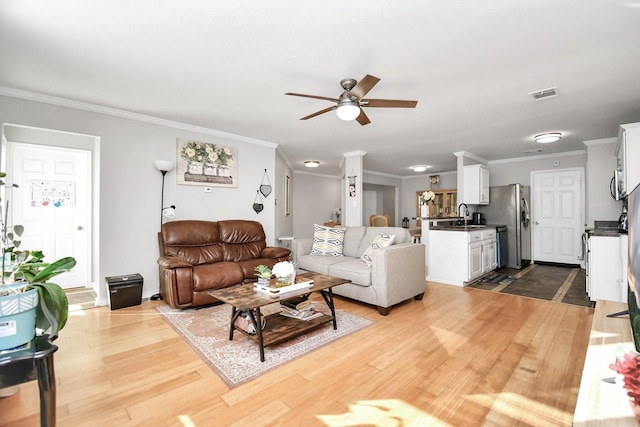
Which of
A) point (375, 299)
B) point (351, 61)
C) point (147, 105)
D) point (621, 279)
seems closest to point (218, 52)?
point (351, 61)

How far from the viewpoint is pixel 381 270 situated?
3.04 meters

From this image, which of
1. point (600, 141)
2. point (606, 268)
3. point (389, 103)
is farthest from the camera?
point (600, 141)

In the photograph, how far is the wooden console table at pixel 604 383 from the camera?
78 cm

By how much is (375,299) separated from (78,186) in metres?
4.40

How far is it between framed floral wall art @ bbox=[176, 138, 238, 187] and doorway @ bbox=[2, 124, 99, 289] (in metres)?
1.01

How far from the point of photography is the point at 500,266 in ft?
17.7

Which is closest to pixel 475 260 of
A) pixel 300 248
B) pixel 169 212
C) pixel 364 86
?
pixel 300 248

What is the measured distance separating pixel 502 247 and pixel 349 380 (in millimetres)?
4853

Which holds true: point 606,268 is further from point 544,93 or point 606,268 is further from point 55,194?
point 55,194

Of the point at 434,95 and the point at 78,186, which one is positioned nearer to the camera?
the point at 434,95

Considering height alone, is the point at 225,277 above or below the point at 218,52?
below

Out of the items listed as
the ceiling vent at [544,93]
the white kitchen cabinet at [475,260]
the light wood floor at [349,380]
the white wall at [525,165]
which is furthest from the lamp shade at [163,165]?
the white wall at [525,165]

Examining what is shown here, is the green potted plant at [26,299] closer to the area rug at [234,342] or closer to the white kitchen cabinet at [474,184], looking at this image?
the area rug at [234,342]

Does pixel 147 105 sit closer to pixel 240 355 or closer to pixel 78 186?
pixel 78 186
